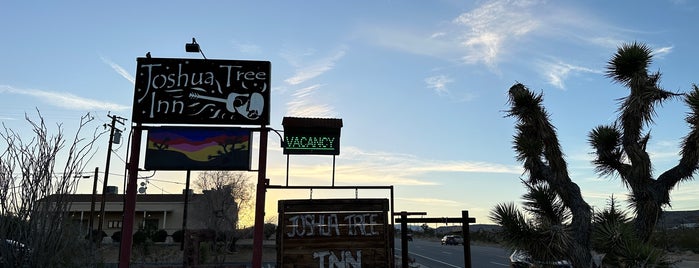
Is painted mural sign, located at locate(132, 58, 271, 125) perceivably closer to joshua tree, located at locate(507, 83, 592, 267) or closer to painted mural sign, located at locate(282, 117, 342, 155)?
painted mural sign, located at locate(282, 117, 342, 155)

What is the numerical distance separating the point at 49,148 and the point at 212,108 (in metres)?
3.71

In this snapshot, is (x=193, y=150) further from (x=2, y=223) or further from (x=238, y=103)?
(x=2, y=223)

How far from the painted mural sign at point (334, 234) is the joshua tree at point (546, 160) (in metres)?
3.27

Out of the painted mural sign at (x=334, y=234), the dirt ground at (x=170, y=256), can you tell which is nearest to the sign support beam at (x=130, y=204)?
the painted mural sign at (x=334, y=234)

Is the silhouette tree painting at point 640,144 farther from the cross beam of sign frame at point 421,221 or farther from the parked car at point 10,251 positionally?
the parked car at point 10,251

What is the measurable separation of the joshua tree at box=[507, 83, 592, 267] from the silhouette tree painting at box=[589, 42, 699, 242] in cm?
94

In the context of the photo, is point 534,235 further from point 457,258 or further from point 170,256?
point 170,256

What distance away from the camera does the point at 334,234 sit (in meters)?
10.3

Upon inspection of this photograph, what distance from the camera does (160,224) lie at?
56.5 metres

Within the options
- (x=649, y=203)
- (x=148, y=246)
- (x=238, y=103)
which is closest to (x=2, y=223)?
(x=238, y=103)

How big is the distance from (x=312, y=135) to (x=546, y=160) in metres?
6.41

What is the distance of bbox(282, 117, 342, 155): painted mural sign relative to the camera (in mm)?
13383

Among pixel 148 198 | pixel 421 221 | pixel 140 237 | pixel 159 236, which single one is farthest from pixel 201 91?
pixel 148 198

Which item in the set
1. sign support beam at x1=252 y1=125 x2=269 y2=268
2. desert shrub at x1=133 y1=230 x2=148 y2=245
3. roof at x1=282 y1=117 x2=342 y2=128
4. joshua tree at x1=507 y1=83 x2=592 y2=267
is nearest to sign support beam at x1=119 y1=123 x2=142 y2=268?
sign support beam at x1=252 y1=125 x2=269 y2=268
